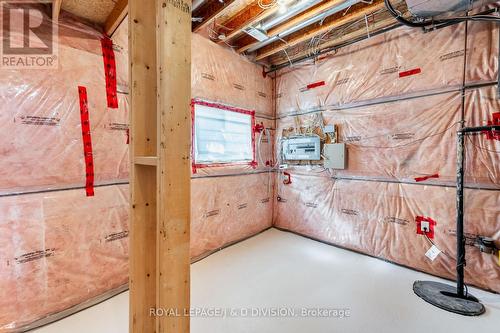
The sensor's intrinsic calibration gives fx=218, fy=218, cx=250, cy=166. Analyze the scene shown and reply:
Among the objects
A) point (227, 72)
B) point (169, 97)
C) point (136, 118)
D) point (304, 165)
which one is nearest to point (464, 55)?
point (304, 165)

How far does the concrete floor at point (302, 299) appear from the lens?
1694 mm

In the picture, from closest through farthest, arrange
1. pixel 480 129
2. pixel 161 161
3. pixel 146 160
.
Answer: pixel 161 161, pixel 146 160, pixel 480 129

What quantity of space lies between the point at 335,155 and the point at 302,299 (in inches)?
73.4

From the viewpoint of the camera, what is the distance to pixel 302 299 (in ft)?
6.59

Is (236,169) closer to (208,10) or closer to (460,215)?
(208,10)

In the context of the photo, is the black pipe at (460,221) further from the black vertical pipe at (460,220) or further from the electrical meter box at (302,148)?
the electrical meter box at (302,148)

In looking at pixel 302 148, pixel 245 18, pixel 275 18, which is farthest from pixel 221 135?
pixel 275 18

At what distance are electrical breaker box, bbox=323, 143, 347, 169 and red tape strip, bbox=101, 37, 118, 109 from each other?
8.66 feet

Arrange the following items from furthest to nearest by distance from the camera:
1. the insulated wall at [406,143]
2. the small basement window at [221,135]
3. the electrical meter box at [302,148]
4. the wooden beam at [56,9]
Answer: the electrical meter box at [302,148] < the small basement window at [221,135] < the insulated wall at [406,143] < the wooden beam at [56,9]

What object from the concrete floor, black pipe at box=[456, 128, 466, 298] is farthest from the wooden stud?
black pipe at box=[456, 128, 466, 298]

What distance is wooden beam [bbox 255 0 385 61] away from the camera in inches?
90.1

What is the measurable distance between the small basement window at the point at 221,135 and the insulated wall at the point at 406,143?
93 centimetres

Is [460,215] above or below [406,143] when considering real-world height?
below

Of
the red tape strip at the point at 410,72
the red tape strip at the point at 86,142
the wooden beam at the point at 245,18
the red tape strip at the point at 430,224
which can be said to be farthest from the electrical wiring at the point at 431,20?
the red tape strip at the point at 86,142
